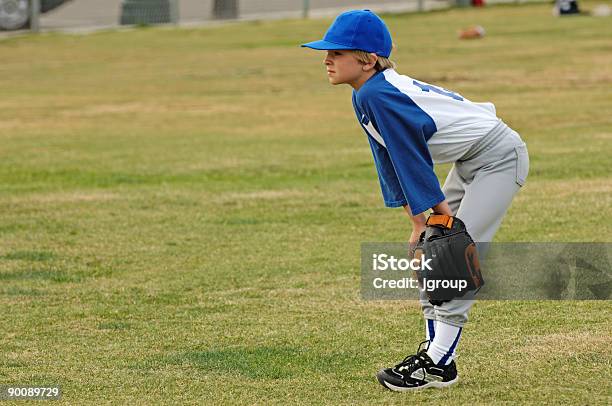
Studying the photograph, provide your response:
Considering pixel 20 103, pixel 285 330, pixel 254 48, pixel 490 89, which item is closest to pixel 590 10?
pixel 254 48

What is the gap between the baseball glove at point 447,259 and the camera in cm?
512

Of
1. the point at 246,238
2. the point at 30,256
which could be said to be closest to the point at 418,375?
the point at 246,238

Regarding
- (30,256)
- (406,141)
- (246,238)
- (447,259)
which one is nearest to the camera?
(406,141)

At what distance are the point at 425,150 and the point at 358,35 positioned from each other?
56 cm

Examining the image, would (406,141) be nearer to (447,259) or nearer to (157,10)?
(447,259)

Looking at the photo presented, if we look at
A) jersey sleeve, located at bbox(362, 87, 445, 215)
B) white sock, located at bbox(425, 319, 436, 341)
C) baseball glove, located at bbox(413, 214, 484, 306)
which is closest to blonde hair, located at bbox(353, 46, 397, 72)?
jersey sleeve, located at bbox(362, 87, 445, 215)

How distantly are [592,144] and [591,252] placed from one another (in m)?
5.73

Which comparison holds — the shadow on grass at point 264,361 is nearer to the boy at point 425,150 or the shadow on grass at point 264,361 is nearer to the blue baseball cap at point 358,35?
the boy at point 425,150

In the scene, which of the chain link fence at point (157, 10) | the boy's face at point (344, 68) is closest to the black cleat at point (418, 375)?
the boy's face at point (344, 68)

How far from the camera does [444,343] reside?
534 cm

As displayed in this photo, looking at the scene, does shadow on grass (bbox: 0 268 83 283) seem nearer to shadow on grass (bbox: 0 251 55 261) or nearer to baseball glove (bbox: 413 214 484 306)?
shadow on grass (bbox: 0 251 55 261)

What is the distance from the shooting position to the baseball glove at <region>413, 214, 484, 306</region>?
16.8ft

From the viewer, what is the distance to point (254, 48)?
28.2 metres

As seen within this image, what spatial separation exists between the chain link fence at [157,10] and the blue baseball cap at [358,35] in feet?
90.3
